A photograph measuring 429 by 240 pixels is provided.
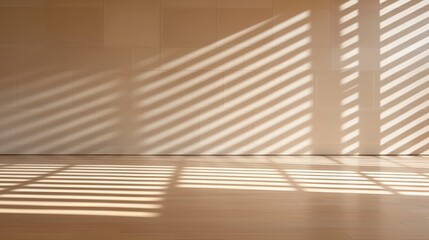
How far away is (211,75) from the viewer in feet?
24.8

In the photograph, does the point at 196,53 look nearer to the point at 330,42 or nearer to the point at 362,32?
the point at 330,42

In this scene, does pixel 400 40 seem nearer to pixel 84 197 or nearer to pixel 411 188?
pixel 411 188

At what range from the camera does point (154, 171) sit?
5762mm

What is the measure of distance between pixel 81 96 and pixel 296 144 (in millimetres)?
3051

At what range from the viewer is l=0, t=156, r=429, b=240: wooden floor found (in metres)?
2.95

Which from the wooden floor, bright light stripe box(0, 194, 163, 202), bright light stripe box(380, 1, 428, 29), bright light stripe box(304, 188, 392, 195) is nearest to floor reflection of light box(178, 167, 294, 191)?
the wooden floor

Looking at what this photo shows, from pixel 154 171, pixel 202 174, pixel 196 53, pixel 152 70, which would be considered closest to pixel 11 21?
pixel 152 70

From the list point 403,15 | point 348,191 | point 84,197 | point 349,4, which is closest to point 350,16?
point 349,4

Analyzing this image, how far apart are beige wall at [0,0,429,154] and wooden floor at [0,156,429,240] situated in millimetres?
1002

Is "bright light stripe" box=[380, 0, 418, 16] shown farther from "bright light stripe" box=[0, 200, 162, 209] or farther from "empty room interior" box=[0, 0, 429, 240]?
"bright light stripe" box=[0, 200, 162, 209]

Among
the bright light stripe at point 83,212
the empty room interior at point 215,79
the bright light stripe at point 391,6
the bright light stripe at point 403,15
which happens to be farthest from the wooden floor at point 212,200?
the bright light stripe at point 391,6

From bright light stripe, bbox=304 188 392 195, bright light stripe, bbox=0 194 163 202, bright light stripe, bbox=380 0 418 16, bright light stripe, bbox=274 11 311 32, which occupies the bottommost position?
bright light stripe, bbox=304 188 392 195

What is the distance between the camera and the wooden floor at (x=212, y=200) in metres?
2.95

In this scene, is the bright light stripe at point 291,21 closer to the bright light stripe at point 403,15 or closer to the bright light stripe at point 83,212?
the bright light stripe at point 403,15
